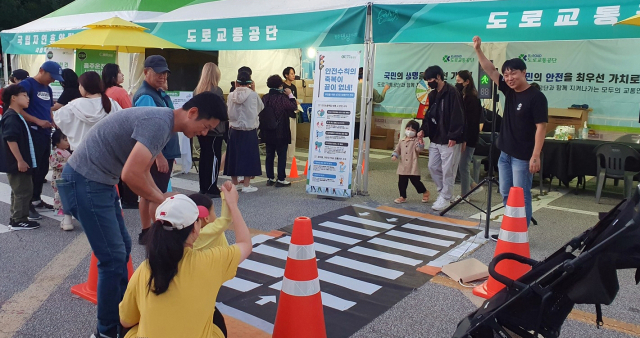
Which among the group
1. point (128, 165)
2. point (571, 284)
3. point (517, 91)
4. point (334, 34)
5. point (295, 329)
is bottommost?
point (295, 329)

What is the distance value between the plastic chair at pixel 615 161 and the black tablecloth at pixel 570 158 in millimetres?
203

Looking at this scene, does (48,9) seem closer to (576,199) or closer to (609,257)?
(576,199)

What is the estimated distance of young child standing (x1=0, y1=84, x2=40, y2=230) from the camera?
18.7ft

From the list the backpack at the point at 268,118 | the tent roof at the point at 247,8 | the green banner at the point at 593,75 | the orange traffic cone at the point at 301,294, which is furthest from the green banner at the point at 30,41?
the green banner at the point at 593,75

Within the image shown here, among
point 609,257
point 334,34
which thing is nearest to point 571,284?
point 609,257

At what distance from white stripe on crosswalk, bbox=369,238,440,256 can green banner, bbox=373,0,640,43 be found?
258cm

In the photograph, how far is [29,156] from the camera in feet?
19.2

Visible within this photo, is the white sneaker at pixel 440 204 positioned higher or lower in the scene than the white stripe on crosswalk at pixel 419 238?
higher

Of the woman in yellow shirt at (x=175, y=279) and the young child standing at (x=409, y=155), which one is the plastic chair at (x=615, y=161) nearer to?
the young child standing at (x=409, y=155)

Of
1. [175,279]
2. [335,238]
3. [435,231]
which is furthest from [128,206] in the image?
[175,279]

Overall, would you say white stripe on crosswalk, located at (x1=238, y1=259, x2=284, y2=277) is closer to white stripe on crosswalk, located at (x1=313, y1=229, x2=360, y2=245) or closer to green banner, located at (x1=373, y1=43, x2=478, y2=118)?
white stripe on crosswalk, located at (x1=313, y1=229, x2=360, y2=245)

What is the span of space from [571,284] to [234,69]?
11.7 metres

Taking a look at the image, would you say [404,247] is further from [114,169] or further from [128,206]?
[128,206]

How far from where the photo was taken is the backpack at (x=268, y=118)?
26.7 ft
